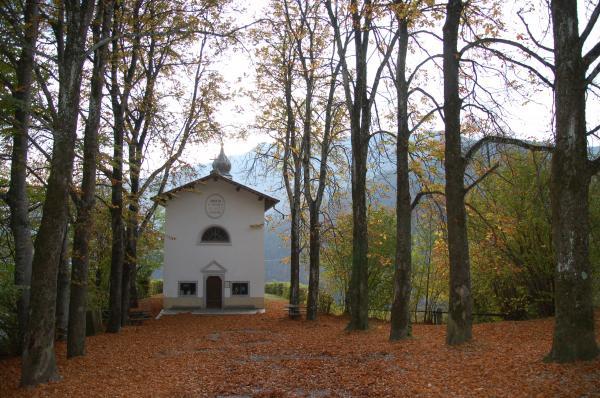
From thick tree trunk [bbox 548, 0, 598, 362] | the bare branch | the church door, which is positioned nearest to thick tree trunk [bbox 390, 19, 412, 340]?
the bare branch

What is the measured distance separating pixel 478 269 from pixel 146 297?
26.3 meters

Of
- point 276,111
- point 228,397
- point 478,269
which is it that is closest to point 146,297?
point 276,111

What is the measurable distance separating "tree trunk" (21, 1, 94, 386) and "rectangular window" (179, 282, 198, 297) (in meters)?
19.1

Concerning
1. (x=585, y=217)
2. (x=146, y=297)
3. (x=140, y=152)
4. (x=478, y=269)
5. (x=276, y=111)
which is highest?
(x=276, y=111)

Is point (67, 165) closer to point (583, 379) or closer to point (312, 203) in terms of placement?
point (583, 379)

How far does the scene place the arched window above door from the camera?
27578 millimetres

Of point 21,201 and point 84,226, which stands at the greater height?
point 21,201

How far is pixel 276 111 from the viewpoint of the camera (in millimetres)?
23641

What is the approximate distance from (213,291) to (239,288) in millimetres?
1519

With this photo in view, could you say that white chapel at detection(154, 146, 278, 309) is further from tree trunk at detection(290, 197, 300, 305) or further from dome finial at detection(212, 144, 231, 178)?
dome finial at detection(212, 144, 231, 178)

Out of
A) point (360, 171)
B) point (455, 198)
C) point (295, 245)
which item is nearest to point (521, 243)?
point (360, 171)

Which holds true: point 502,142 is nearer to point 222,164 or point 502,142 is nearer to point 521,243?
point 521,243

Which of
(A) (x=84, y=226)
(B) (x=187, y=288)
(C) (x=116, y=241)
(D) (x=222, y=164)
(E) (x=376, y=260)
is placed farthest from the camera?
(D) (x=222, y=164)

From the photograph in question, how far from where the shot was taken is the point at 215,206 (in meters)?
27.7
